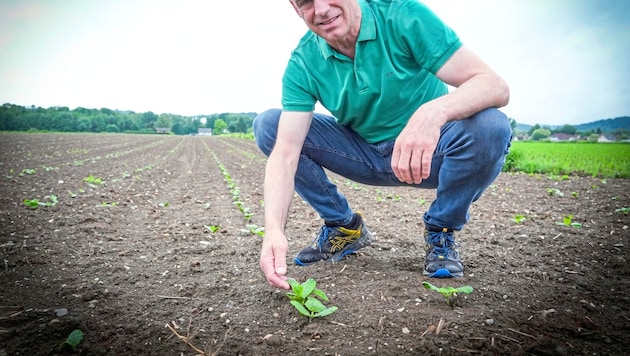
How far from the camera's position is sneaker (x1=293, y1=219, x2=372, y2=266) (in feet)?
8.14

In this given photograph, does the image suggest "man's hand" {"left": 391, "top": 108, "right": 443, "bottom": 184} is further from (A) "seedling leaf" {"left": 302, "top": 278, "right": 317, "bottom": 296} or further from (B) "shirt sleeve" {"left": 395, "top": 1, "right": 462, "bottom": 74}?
(A) "seedling leaf" {"left": 302, "top": 278, "right": 317, "bottom": 296}

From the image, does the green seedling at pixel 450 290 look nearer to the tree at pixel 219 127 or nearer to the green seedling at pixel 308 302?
the green seedling at pixel 308 302

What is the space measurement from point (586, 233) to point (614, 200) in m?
2.34

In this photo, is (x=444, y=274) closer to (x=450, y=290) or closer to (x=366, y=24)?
(x=450, y=290)

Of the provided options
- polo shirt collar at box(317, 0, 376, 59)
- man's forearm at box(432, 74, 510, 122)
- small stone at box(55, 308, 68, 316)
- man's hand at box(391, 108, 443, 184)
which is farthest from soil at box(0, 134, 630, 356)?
polo shirt collar at box(317, 0, 376, 59)

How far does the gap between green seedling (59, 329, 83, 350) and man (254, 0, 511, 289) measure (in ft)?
2.49

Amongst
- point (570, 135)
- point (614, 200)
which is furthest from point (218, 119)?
point (614, 200)

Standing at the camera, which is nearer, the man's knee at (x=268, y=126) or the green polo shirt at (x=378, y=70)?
the green polo shirt at (x=378, y=70)

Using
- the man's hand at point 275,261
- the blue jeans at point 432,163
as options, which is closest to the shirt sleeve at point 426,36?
the blue jeans at point 432,163

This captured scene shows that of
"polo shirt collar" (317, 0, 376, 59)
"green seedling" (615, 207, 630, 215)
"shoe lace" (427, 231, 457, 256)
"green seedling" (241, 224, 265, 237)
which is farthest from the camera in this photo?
"green seedling" (615, 207, 630, 215)

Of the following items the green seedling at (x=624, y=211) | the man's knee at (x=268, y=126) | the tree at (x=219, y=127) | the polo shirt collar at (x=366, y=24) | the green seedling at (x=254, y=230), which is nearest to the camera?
the polo shirt collar at (x=366, y=24)

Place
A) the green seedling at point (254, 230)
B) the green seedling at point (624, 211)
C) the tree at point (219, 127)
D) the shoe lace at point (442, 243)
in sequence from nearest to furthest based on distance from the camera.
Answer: the shoe lace at point (442, 243)
the green seedling at point (254, 230)
the green seedling at point (624, 211)
the tree at point (219, 127)

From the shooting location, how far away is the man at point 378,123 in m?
1.68

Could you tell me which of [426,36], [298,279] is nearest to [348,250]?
[298,279]
